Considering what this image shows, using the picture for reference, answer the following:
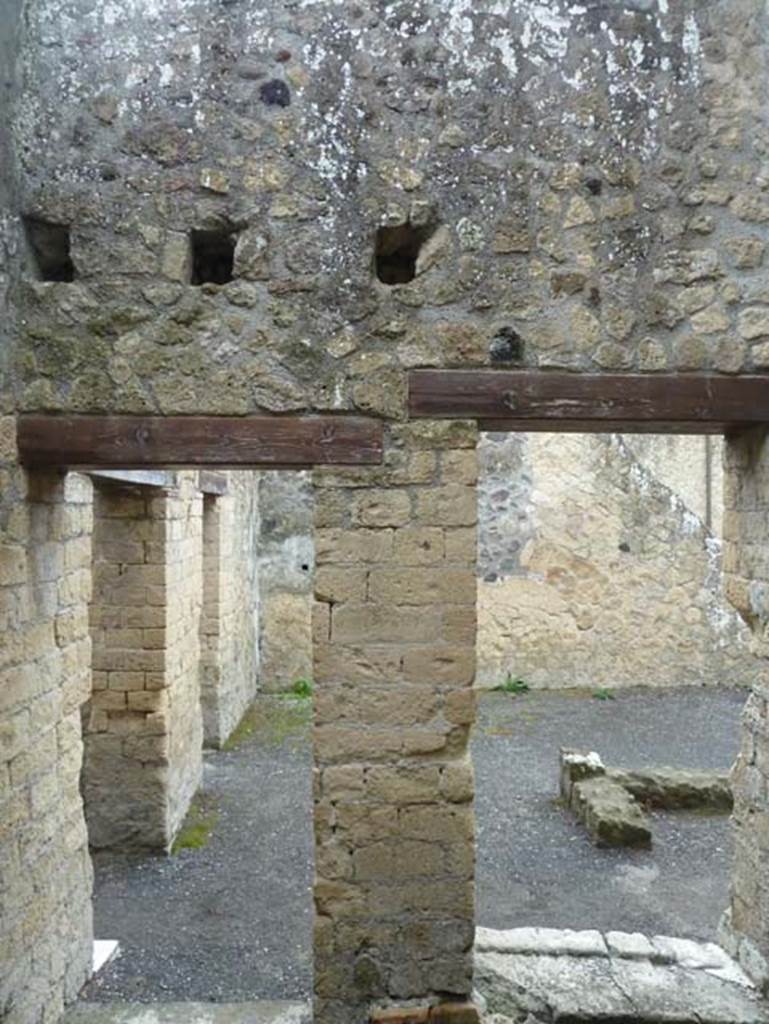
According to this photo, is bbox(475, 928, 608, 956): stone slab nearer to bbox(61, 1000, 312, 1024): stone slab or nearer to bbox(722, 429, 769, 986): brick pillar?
bbox(722, 429, 769, 986): brick pillar

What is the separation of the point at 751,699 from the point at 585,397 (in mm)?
1725

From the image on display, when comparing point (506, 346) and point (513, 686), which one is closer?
point (506, 346)

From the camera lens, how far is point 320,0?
393cm

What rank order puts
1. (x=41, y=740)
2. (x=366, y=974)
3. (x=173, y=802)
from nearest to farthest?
(x=366, y=974)
(x=41, y=740)
(x=173, y=802)

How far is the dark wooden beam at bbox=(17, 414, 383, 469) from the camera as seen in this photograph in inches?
152

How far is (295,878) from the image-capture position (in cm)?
614

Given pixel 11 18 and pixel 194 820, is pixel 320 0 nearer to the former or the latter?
pixel 11 18

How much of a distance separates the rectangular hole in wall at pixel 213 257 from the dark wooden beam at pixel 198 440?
67 cm

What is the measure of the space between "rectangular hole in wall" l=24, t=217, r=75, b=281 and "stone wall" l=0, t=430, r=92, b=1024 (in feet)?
2.48

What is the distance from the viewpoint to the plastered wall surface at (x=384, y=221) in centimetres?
389

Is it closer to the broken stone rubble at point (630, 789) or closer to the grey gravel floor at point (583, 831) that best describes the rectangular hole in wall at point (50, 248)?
the grey gravel floor at point (583, 831)

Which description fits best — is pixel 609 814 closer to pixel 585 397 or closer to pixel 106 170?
pixel 585 397

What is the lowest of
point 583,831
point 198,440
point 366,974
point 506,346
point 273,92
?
point 583,831

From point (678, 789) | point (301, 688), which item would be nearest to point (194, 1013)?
point (678, 789)
